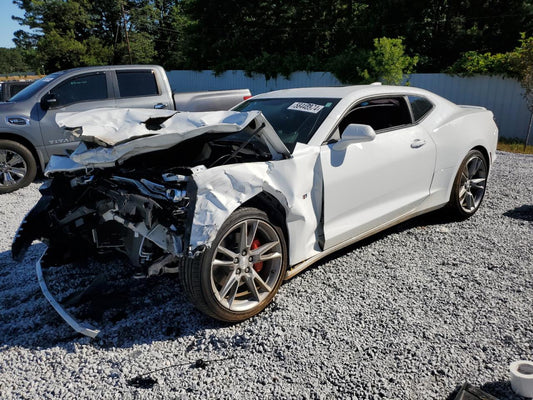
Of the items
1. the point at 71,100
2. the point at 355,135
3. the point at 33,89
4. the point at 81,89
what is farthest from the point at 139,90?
the point at 355,135

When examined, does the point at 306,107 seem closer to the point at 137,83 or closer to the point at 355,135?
the point at 355,135

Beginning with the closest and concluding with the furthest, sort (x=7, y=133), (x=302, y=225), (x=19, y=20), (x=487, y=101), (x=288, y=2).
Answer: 1. (x=302, y=225)
2. (x=7, y=133)
3. (x=487, y=101)
4. (x=288, y=2)
5. (x=19, y=20)

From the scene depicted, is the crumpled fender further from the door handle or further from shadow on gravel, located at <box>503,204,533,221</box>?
shadow on gravel, located at <box>503,204,533,221</box>

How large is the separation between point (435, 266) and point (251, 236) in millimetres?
1937

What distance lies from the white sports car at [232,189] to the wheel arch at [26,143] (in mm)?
4041

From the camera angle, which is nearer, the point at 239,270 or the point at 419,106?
the point at 239,270

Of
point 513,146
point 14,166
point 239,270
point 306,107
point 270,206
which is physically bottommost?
point 513,146

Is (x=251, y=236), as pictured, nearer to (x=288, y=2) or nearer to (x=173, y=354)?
(x=173, y=354)

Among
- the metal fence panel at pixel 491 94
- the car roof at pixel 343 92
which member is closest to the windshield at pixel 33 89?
the car roof at pixel 343 92

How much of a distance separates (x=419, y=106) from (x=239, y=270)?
2.80 meters

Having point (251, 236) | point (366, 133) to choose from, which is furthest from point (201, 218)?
point (366, 133)

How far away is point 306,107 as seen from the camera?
3.92m

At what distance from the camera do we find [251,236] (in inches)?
118

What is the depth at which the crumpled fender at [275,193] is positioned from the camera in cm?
263
